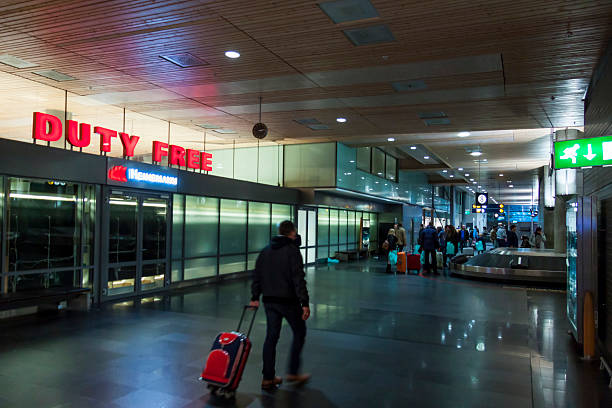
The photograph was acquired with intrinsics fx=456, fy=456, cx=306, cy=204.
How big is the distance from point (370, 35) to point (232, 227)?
9.69 m

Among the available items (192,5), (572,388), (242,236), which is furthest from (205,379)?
(242,236)

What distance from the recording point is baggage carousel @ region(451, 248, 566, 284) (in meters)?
14.4

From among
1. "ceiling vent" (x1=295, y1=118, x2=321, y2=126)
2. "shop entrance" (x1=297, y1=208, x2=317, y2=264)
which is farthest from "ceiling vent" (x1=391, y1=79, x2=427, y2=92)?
"shop entrance" (x1=297, y1=208, x2=317, y2=264)

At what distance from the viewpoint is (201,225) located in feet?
46.3

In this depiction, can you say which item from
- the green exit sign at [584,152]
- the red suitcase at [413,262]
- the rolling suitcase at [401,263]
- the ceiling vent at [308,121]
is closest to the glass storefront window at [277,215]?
the rolling suitcase at [401,263]

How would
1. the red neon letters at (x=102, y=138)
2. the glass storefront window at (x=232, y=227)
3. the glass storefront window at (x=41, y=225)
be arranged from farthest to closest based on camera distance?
the glass storefront window at (x=232, y=227) < the red neon letters at (x=102, y=138) < the glass storefront window at (x=41, y=225)

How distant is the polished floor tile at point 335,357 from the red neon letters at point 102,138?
3.80 metres

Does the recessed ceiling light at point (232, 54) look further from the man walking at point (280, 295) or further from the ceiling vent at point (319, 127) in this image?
the ceiling vent at point (319, 127)

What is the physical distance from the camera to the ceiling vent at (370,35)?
6.88 metres

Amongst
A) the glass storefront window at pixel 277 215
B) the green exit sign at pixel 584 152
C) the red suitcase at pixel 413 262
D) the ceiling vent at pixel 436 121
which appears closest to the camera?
the green exit sign at pixel 584 152

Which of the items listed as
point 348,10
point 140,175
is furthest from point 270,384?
point 140,175

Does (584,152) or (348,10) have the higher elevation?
(348,10)

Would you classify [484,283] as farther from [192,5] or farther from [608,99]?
[192,5]

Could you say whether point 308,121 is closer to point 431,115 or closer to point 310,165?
point 431,115
